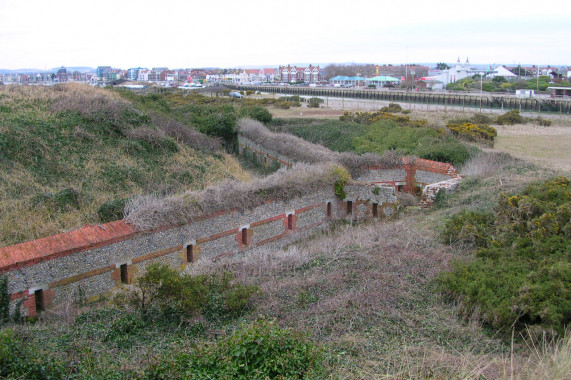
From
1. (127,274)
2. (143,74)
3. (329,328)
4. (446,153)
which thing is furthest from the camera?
(143,74)

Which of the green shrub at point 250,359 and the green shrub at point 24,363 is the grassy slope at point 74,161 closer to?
the green shrub at point 24,363

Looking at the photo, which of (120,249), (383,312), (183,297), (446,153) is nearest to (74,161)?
(120,249)

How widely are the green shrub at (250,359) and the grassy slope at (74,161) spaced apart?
23.2 feet

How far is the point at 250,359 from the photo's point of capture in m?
6.34

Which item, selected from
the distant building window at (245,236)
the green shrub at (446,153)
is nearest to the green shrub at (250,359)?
the distant building window at (245,236)

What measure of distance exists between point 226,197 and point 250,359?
7.41 metres

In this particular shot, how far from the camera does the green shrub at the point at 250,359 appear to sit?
6102 millimetres

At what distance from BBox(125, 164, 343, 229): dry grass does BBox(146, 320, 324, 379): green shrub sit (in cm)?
580

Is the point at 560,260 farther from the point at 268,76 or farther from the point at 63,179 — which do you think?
the point at 268,76

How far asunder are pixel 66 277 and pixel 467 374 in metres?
8.36

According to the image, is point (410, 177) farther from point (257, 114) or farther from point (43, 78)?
point (43, 78)

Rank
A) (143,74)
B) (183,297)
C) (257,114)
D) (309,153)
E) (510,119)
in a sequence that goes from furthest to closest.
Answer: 1. (143,74)
2. (510,119)
3. (257,114)
4. (309,153)
5. (183,297)

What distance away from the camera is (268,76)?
6063 inches

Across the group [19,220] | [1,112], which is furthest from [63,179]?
[1,112]
